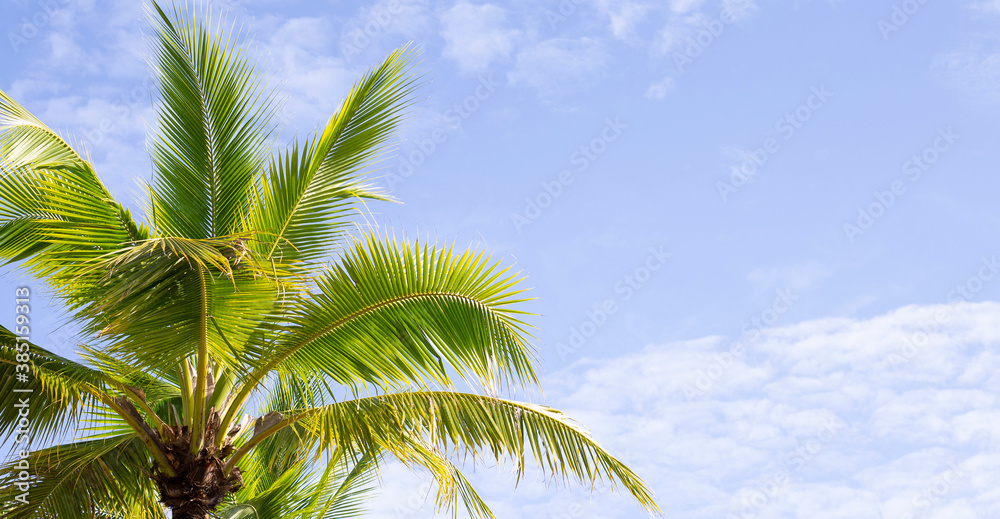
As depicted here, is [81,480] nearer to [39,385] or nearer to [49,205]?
[39,385]

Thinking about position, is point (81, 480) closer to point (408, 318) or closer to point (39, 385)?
point (39, 385)

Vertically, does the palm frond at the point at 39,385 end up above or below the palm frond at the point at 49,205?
below

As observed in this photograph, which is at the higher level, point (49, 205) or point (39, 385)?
point (49, 205)

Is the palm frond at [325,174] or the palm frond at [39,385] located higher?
the palm frond at [325,174]

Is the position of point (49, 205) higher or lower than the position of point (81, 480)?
higher

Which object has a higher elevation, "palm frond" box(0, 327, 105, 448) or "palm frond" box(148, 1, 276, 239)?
"palm frond" box(148, 1, 276, 239)

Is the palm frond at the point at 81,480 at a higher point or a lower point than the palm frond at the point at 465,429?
lower

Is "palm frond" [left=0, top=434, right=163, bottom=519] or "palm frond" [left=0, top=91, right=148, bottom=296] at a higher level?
"palm frond" [left=0, top=91, right=148, bottom=296]

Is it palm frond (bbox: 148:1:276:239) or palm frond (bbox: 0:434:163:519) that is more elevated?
palm frond (bbox: 148:1:276:239)

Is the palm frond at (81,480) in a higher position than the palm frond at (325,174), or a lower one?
lower

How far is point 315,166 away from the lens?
6895 mm

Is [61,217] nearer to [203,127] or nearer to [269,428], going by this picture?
[203,127]

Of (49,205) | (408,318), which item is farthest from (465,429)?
(49,205)

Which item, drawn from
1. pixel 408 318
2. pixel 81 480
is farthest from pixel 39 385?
pixel 408 318
